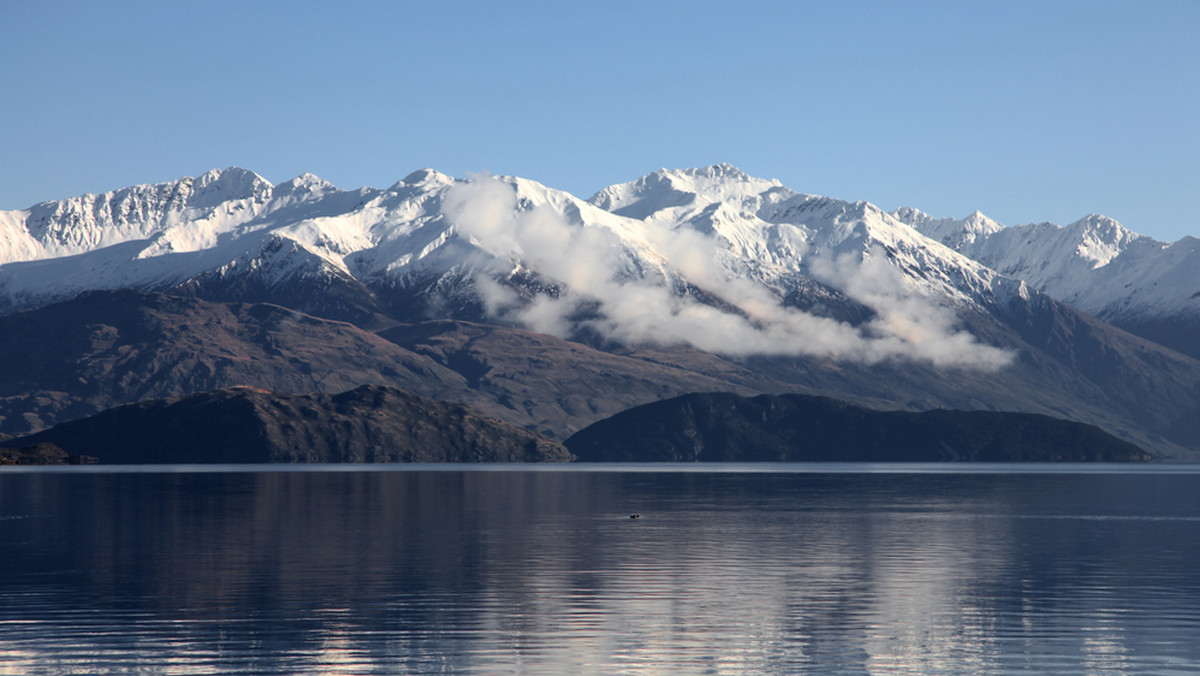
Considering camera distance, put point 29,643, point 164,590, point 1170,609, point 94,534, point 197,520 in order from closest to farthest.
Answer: point 29,643
point 1170,609
point 164,590
point 94,534
point 197,520

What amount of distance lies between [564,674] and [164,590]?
3761 centimetres

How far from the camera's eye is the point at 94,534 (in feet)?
416

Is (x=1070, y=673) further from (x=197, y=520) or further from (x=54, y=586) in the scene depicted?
(x=197, y=520)

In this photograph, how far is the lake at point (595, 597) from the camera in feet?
185

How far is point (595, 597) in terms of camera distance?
7700 centimetres

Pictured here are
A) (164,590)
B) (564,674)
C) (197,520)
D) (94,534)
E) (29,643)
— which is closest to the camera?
(564,674)

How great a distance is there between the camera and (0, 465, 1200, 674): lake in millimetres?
56469

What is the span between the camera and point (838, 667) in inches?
2122

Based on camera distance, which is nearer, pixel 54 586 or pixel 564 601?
pixel 564 601

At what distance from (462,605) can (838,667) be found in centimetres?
2675

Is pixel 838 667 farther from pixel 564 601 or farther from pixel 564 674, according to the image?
pixel 564 601

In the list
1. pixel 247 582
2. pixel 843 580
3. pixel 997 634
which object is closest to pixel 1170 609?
pixel 997 634

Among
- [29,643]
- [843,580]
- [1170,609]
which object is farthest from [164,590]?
[1170,609]

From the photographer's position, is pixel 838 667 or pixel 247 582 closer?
pixel 838 667
